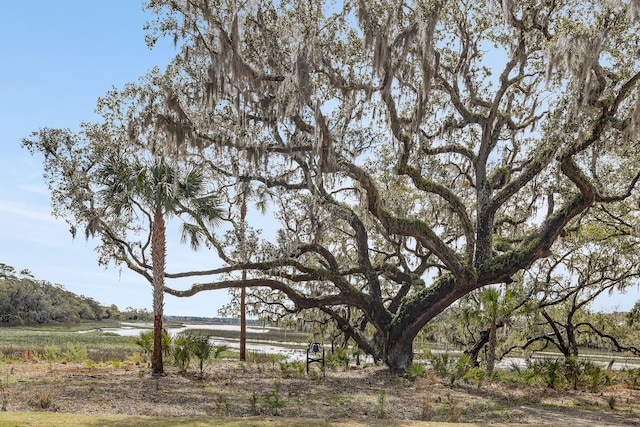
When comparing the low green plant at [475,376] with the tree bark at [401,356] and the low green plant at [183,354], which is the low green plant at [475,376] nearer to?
the tree bark at [401,356]

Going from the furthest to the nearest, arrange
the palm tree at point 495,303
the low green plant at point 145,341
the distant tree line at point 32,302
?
the distant tree line at point 32,302
the low green plant at point 145,341
the palm tree at point 495,303

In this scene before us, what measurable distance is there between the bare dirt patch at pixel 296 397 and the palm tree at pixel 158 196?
202 centimetres

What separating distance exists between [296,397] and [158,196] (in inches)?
237

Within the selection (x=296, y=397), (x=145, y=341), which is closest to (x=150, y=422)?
(x=296, y=397)

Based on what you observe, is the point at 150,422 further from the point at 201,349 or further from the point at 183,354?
the point at 183,354

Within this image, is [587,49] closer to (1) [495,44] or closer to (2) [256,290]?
(1) [495,44]

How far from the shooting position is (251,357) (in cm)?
2073

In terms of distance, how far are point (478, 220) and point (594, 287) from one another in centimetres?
741

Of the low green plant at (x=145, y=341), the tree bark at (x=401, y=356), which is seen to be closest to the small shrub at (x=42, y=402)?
the low green plant at (x=145, y=341)

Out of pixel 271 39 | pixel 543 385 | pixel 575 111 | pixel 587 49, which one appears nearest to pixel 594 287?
pixel 543 385

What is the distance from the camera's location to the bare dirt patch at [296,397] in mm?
9539

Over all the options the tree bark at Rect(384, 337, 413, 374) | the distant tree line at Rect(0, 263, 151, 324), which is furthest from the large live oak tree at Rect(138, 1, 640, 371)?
the distant tree line at Rect(0, 263, 151, 324)

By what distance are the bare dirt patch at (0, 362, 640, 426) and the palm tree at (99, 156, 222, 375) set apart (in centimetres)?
202

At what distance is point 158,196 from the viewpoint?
13.7 m
